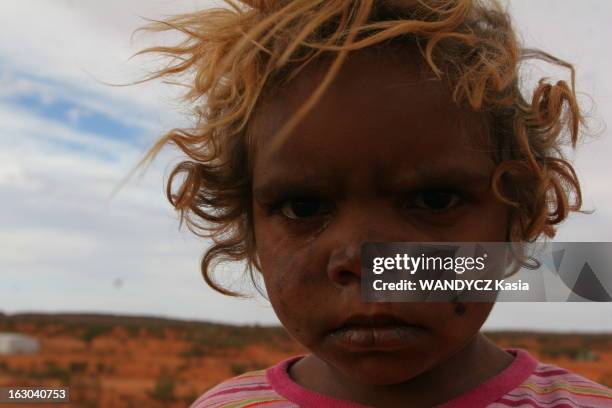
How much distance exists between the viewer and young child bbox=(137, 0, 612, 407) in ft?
6.39

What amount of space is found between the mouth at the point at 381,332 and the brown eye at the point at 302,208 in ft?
1.04

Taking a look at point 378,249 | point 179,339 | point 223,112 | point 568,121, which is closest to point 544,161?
point 568,121

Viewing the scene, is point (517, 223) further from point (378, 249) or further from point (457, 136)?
point (378, 249)

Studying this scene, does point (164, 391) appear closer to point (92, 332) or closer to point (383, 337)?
point (383, 337)

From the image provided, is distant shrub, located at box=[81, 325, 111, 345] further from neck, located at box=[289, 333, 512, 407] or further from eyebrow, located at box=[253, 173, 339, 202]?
eyebrow, located at box=[253, 173, 339, 202]

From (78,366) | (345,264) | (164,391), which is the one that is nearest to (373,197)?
(345,264)

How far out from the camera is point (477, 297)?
83.1 inches

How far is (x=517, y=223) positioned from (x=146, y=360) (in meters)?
22.3

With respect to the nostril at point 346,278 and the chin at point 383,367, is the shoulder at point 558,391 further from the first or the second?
the nostril at point 346,278

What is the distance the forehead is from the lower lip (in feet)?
1.37

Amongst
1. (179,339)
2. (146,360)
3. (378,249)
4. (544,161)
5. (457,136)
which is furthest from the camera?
(179,339)

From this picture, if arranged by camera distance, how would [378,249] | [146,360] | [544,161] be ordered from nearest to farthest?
[378,249] → [544,161] → [146,360]

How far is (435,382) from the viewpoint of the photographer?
228 centimetres

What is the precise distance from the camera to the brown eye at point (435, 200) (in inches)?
78.4
